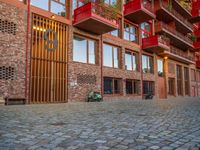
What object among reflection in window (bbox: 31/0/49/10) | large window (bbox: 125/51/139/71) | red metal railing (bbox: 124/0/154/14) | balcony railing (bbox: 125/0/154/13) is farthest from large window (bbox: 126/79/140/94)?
reflection in window (bbox: 31/0/49/10)

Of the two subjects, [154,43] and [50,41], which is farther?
[154,43]

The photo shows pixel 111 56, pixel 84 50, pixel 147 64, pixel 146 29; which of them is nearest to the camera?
pixel 84 50

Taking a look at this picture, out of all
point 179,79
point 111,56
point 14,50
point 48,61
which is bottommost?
point 179,79

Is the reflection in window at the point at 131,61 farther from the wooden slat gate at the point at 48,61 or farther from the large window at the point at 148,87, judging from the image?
the wooden slat gate at the point at 48,61

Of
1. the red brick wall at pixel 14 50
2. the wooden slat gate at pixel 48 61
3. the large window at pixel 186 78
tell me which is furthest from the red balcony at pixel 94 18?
the large window at pixel 186 78

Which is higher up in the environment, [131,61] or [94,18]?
[94,18]

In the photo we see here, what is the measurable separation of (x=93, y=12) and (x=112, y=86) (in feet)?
23.1

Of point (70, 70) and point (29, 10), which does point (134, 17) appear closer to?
point (70, 70)

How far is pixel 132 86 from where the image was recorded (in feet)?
74.0

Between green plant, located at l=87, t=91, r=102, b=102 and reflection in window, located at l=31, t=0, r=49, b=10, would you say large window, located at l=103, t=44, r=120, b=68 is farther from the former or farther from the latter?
reflection in window, located at l=31, t=0, r=49, b=10

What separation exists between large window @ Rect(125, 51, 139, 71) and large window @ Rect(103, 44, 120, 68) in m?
1.29

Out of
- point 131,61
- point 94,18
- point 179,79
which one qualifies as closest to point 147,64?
point 131,61

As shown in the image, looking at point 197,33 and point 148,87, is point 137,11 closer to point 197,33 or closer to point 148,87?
point 148,87

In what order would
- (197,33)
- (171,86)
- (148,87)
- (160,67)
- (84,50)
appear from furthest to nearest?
(197,33) < (171,86) < (160,67) < (148,87) < (84,50)
